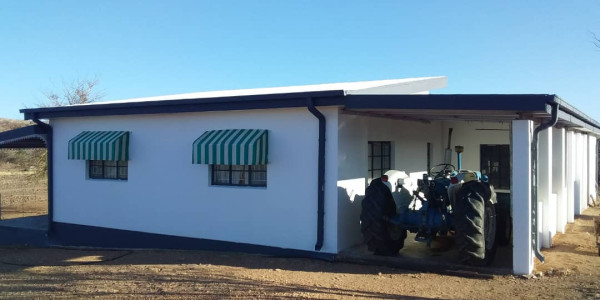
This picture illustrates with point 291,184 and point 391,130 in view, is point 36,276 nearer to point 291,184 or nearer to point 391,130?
point 291,184

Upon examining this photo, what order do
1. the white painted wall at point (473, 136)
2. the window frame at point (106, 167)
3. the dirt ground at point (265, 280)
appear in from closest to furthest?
the dirt ground at point (265, 280), the window frame at point (106, 167), the white painted wall at point (473, 136)

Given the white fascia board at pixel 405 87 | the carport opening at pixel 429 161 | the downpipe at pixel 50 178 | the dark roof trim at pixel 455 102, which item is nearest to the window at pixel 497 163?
the carport opening at pixel 429 161

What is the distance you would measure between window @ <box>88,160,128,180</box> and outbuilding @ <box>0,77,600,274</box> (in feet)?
0.10

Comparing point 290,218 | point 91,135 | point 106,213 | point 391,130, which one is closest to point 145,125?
point 91,135

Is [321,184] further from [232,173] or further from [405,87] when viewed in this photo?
[405,87]

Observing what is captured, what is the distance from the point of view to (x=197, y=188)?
10.1 m

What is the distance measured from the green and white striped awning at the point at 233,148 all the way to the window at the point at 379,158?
247cm

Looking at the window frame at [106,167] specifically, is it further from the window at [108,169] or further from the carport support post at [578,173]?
the carport support post at [578,173]

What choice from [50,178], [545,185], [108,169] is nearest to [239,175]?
[108,169]

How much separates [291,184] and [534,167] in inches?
154

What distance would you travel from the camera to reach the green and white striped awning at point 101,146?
10.7 m

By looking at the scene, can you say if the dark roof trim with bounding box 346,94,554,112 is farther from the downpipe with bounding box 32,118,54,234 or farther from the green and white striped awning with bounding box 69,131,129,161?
the downpipe with bounding box 32,118,54,234

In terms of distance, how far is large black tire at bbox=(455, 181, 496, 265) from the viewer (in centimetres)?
742

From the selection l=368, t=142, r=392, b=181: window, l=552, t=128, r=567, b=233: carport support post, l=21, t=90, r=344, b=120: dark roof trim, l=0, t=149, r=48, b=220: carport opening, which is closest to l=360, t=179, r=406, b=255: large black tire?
Answer: l=21, t=90, r=344, b=120: dark roof trim
